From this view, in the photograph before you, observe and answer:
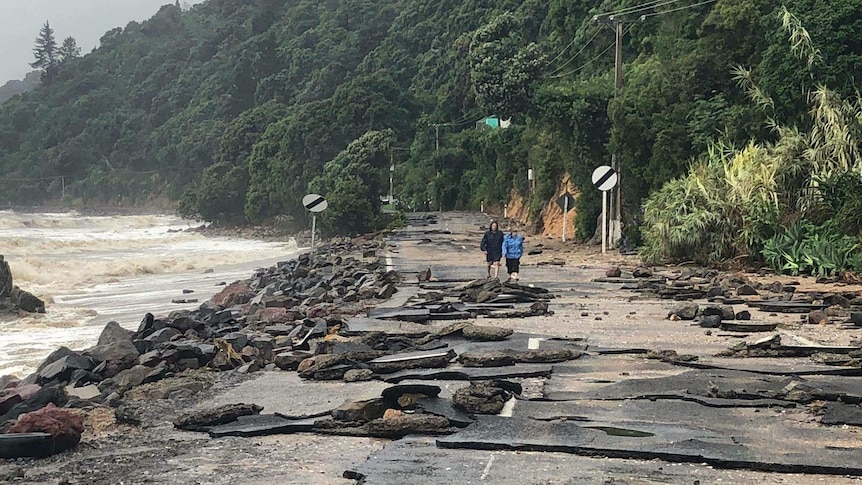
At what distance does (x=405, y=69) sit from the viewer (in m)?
101

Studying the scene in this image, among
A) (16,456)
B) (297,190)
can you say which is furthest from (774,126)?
(297,190)

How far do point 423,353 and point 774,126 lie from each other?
15894 mm

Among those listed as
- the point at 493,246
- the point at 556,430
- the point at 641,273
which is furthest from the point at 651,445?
the point at 641,273

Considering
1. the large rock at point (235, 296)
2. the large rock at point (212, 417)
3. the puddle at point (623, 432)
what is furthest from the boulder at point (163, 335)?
the puddle at point (623, 432)

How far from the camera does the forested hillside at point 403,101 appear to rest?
27.1 metres

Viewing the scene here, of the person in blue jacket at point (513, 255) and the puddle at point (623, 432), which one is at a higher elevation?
the person in blue jacket at point (513, 255)

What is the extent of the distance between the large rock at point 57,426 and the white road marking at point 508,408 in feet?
11.4

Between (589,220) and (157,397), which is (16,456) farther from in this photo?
(589,220)

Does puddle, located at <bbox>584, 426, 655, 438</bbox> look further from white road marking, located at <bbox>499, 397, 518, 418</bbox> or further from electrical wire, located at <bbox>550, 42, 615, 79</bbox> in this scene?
electrical wire, located at <bbox>550, 42, 615, 79</bbox>

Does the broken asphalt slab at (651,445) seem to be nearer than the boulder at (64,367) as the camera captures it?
Yes

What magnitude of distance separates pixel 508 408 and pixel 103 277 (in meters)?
34.7

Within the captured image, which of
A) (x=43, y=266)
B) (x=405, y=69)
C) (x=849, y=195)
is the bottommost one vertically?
(x=43, y=266)

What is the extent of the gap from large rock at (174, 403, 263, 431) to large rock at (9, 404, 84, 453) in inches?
33.8

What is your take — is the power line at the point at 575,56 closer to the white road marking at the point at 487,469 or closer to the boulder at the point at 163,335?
the boulder at the point at 163,335
